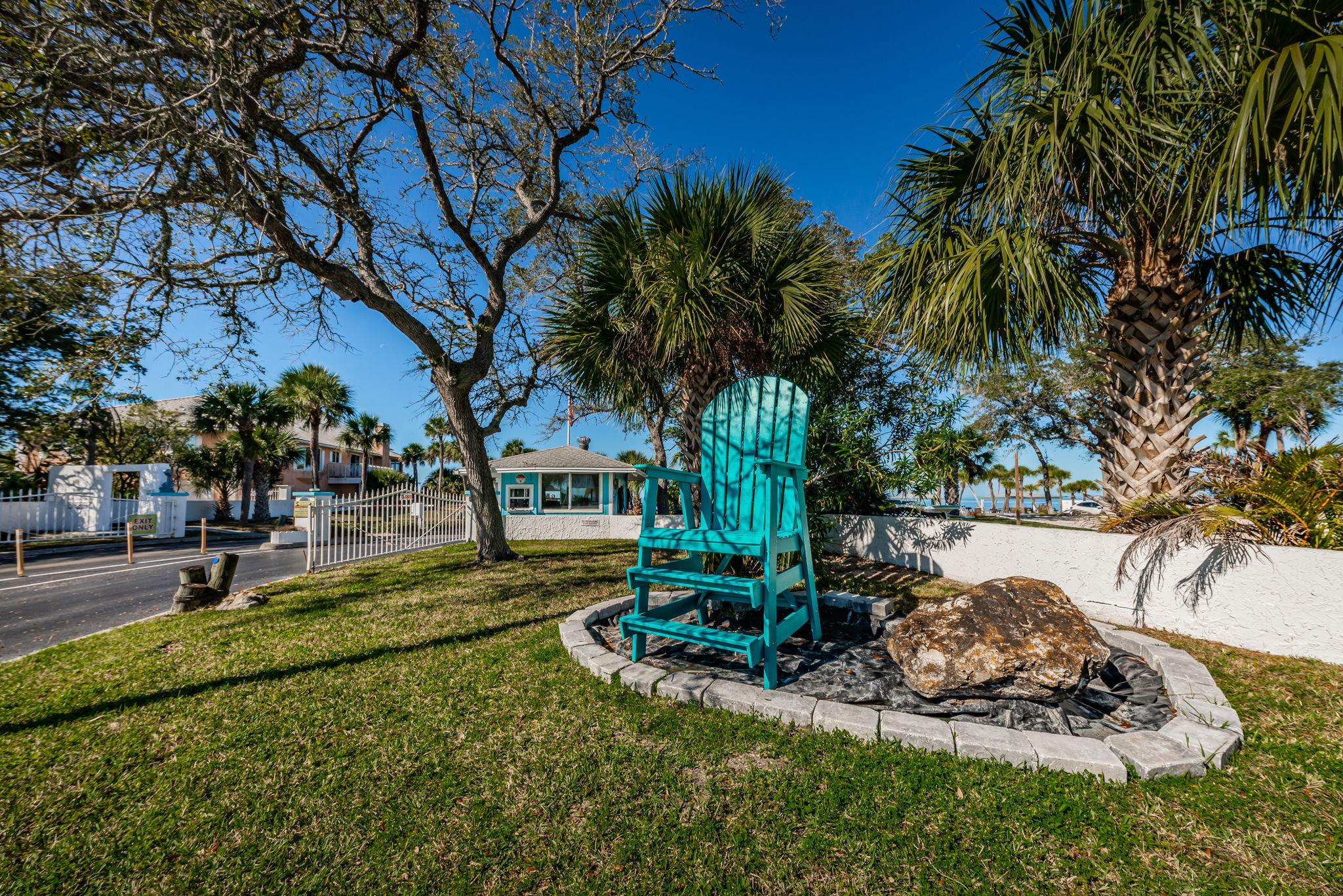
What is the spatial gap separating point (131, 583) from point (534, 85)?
8.88m

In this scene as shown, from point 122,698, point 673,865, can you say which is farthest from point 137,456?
point 673,865

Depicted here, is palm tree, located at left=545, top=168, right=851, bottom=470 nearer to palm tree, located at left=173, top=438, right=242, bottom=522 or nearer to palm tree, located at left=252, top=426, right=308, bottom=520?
palm tree, located at left=252, top=426, right=308, bottom=520

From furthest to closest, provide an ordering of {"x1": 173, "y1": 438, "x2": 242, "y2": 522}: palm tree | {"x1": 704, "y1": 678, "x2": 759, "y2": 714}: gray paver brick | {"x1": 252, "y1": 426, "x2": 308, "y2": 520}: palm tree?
{"x1": 173, "y1": 438, "x2": 242, "y2": 522}: palm tree, {"x1": 252, "y1": 426, "x2": 308, "y2": 520}: palm tree, {"x1": 704, "y1": 678, "x2": 759, "y2": 714}: gray paver brick

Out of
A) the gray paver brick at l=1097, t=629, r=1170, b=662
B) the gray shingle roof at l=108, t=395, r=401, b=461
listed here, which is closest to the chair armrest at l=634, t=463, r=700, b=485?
the gray paver brick at l=1097, t=629, r=1170, b=662

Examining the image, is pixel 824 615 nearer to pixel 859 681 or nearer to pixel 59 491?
pixel 859 681

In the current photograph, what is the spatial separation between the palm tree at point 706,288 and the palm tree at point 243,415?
2008cm

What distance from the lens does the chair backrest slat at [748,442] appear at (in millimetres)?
3303

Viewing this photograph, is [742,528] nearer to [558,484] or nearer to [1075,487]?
[558,484]

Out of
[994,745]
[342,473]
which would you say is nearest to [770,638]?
[994,745]

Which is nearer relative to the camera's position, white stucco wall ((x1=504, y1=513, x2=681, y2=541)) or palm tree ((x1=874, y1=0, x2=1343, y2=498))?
palm tree ((x1=874, y1=0, x2=1343, y2=498))

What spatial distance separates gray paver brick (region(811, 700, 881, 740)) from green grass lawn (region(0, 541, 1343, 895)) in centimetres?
5

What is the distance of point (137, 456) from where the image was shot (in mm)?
18922

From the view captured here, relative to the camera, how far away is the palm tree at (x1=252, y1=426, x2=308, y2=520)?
63.4ft

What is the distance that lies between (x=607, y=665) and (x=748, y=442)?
69.5 inches
